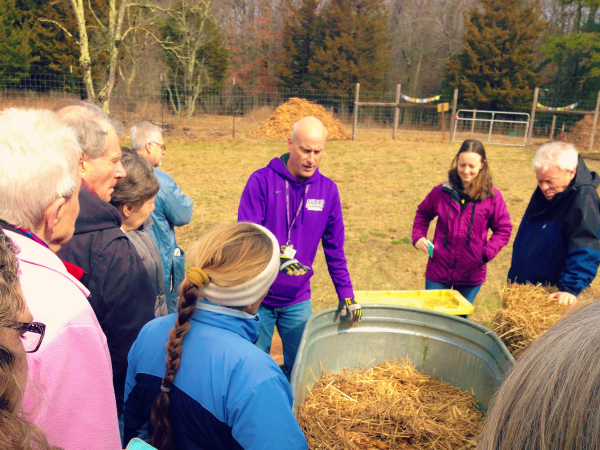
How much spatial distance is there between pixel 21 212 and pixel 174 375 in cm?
63

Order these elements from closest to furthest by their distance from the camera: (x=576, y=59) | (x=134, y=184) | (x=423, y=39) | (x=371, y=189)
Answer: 1. (x=134, y=184)
2. (x=371, y=189)
3. (x=576, y=59)
4. (x=423, y=39)

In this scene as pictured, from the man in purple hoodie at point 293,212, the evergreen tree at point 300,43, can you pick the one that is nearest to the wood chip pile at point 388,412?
the man in purple hoodie at point 293,212

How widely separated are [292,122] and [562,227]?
17055 mm

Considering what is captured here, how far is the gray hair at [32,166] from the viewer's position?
1330 mm

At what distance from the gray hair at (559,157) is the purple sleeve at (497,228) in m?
0.43

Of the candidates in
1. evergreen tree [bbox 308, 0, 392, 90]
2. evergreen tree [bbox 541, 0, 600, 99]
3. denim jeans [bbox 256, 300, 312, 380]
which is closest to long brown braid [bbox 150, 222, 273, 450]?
denim jeans [bbox 256, 300, 312, 380]

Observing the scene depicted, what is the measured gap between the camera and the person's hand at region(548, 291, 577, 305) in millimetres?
2510

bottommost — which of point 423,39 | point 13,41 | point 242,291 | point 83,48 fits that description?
point 242,291

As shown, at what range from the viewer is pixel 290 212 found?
9.84 ft

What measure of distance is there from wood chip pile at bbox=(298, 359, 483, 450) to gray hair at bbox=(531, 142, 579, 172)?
5.03 ft

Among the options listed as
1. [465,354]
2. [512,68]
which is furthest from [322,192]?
[512,68]

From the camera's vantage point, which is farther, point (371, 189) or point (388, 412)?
point (371, 189)

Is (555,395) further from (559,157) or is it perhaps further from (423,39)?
(423,39)

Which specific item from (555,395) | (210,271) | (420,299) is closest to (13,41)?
(420,299)
